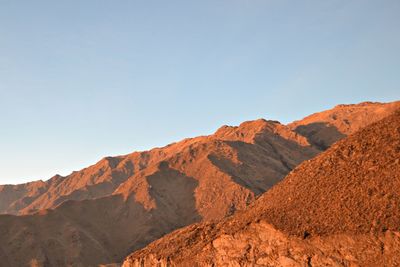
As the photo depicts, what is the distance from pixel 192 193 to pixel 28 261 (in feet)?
73.9

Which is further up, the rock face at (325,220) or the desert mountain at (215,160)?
the desert mountain at (215,160)

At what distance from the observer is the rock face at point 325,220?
1528 cm

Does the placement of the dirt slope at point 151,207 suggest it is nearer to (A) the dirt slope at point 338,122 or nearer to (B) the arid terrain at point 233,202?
(B) the arid terrain at point 233,202

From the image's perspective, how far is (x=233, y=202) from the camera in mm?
54906

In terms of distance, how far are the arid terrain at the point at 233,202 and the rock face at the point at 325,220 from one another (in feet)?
0.16

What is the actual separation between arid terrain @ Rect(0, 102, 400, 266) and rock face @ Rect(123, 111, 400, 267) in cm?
5

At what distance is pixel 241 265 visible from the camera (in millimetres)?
18641

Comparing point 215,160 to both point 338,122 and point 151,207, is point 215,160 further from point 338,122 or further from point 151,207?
point 338,122

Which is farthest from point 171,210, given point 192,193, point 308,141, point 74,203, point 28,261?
point 308,141

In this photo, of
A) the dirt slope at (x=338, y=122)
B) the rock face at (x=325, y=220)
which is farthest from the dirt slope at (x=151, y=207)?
the rock face at (x=325, y=220)

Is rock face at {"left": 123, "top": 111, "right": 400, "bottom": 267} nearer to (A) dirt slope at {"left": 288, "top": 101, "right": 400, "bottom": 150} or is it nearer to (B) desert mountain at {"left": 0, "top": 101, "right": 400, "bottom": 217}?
(B) desert mountain at {"left": 0, "top": 101, "right": 400, "bottom": 217}

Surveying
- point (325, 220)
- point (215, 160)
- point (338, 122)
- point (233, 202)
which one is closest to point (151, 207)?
point (233, 202)

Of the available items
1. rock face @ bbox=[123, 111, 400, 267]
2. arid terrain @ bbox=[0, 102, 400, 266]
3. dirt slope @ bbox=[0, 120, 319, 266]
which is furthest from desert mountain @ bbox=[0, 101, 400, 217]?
rock face @ bbox=[123, 111, 400, 267]

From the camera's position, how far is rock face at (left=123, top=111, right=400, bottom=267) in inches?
602
